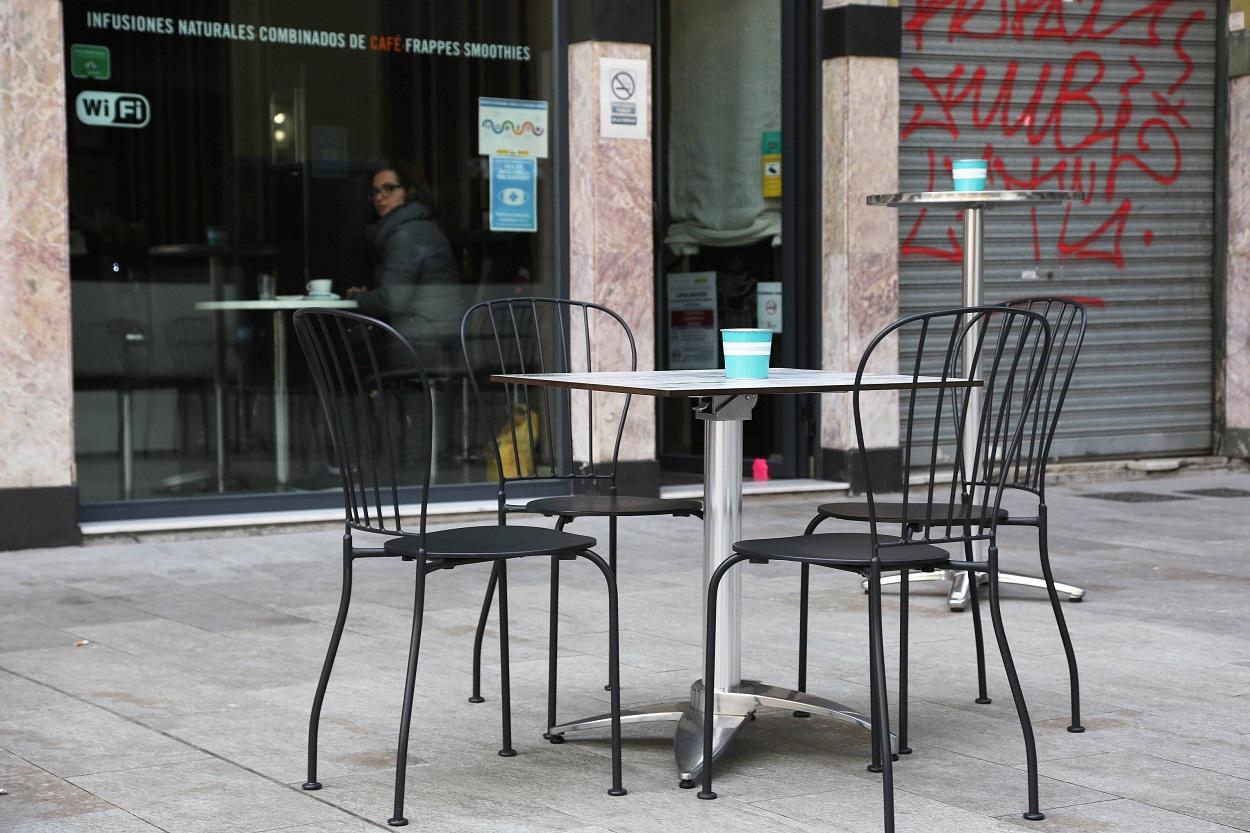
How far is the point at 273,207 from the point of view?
27.8ft

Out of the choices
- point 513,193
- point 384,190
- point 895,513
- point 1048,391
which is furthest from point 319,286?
point 895,513

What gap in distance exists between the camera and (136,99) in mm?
8148

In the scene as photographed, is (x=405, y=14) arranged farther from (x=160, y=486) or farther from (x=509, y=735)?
(x=509, y=735)

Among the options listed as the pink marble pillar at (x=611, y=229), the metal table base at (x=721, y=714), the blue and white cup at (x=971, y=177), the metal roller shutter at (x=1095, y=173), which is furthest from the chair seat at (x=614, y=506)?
the metal roller shutter at (x=1095, y=173)

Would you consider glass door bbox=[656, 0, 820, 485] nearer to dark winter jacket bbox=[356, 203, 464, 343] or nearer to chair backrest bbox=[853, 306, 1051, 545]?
chair backrest bbox=[853, 306, 1051, 545]

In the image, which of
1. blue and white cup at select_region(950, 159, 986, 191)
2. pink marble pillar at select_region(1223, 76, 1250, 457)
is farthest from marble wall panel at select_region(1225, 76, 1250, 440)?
blue and white cup at select_region(950, 159, 986, 191)

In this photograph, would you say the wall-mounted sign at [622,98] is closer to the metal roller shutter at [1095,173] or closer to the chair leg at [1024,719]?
the metal roller shutter at [1095,173]

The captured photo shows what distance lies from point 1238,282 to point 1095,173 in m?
1.25

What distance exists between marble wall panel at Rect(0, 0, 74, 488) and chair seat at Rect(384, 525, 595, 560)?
4259mm

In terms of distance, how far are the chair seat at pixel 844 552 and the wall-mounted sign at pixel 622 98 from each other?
5386mm

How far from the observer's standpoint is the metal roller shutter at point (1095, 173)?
33.4 ft

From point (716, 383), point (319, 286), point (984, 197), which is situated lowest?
point (716, 383)

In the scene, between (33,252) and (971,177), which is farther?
(33,252)

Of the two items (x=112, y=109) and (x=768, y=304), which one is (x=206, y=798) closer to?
(x=112, y=109)
